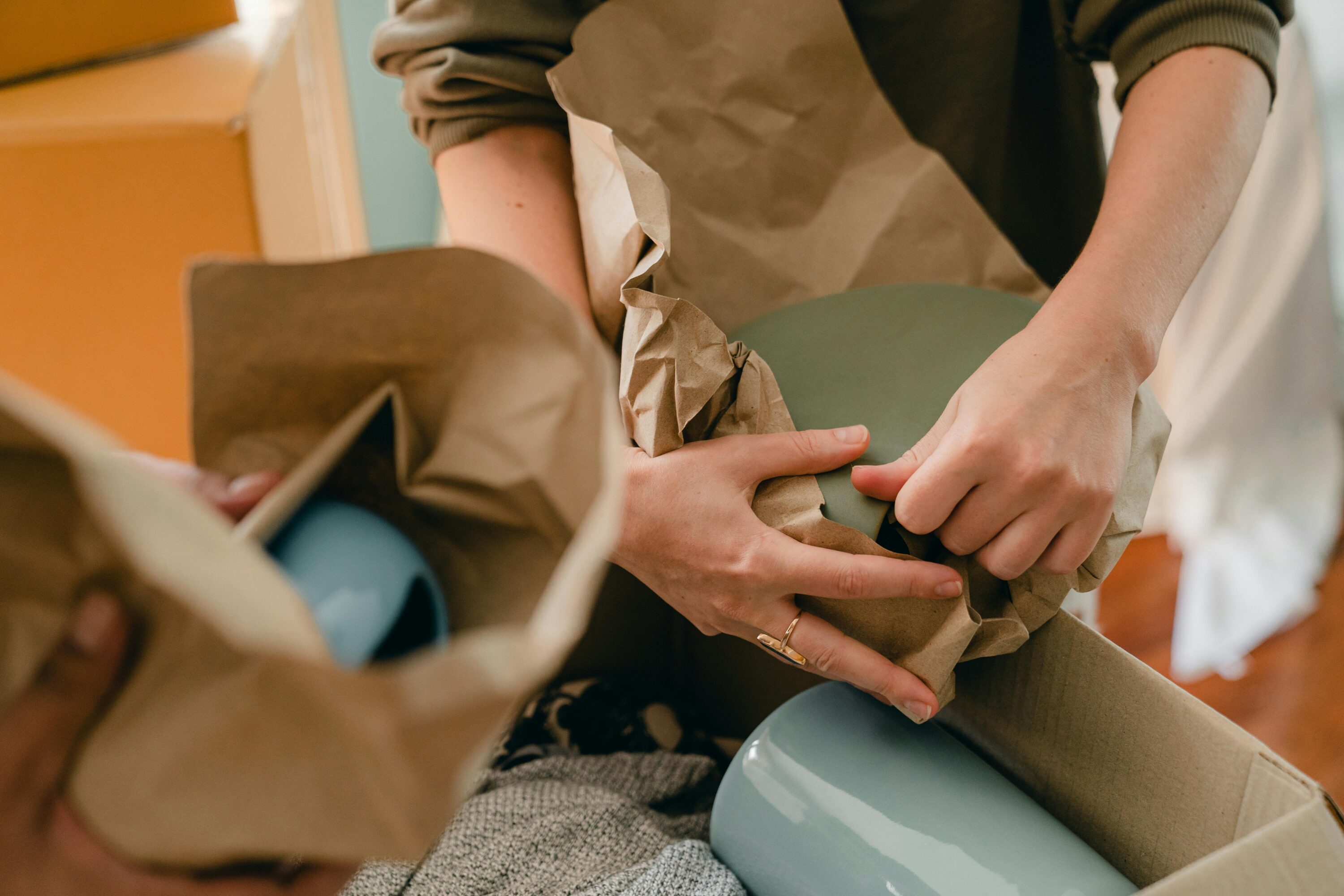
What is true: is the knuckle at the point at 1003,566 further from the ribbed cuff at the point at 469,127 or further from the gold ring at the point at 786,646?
the ribbed cuff at the point at 469,127

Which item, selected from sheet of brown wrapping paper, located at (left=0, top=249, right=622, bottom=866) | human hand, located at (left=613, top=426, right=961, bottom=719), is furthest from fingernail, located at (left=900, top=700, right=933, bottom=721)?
sheet of brown wrapping paper, located at (left=0, top=249, right=622, bottom=866)

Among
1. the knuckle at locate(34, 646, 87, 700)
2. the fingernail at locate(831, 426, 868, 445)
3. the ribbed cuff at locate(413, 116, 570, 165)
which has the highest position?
the ribbed cuff at locate(413, 116, 570, 165)

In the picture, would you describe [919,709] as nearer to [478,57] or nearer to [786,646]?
[786,646]

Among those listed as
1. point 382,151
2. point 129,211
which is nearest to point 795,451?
point 129,211

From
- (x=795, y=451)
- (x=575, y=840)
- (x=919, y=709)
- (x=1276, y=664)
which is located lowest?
(x=1276, y=664)

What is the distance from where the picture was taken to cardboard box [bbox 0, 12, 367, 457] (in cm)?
69

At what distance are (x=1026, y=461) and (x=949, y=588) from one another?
0.06 meters

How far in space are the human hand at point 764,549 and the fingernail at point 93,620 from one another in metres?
0.25

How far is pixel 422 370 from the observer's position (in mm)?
233

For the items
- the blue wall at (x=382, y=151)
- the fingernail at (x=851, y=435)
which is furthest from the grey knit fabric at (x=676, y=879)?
the blue wall at (x=382, y=151)

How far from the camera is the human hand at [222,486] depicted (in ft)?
0.74

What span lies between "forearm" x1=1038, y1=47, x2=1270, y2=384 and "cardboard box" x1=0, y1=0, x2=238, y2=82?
31.9 inches

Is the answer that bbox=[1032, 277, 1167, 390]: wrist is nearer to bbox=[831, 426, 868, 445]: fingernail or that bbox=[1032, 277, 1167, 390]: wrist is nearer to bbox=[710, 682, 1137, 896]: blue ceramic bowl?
bbox=[831, 426, 868, 445]: fingernail

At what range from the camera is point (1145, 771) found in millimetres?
384
